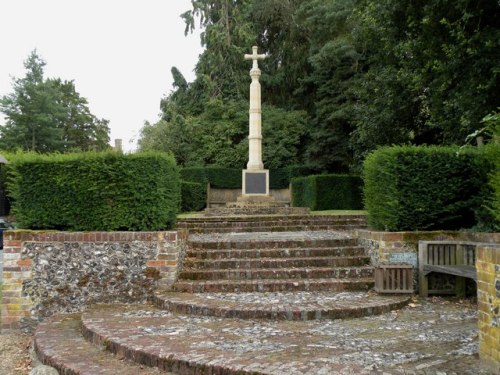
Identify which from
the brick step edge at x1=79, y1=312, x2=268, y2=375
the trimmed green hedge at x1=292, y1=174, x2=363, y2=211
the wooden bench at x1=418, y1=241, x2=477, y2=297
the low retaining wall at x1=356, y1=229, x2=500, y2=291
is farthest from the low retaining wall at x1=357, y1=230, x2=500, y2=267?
the trimmed green hedge at x1=292, y1=174, x2=363, y2=211

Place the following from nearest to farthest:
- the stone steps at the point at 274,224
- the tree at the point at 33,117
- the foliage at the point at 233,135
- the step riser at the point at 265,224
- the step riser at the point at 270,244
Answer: the step riser at the point at 270,244 → the stone steps at the point at 274,224 → the step riser at the point at 265,224 → the foliage at the point at 233,135 → the tree at the point at 33,117

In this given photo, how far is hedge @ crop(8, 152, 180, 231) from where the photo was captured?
25.0 feet

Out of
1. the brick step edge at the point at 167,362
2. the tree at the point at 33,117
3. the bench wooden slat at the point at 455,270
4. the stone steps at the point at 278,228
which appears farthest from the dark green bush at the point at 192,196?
the brick step edge at the point at 167,362

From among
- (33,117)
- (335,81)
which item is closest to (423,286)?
(335,81)

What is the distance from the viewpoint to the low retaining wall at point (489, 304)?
13.2ft

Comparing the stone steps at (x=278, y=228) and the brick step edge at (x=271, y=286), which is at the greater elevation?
the stone steps at (x=278, y=228)

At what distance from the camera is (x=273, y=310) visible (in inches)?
239

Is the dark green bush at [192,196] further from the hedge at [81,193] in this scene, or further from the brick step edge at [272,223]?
the hedge at [81,193]

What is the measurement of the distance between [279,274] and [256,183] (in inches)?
552

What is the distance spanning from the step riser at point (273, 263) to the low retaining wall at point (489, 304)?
3918 mm

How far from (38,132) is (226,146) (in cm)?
2098

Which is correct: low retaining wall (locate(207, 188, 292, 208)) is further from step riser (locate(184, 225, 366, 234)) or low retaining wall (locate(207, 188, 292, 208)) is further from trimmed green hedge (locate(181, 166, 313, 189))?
step riser (locate(184, 225, 366, 234))

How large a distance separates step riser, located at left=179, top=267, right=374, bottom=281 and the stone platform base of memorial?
41.3 inches

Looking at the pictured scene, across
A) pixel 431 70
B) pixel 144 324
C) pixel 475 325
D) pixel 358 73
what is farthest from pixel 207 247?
pixel 358 73
